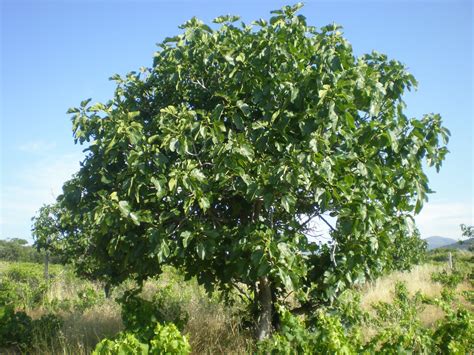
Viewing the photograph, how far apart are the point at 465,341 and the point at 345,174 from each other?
2031 mm

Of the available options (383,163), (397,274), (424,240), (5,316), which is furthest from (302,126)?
(424,240)

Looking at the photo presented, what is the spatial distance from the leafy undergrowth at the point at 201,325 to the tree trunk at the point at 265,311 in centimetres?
18

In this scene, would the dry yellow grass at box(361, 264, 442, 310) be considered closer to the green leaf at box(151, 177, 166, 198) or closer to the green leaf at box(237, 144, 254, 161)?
the green leaf at box(237, 144, 254, 161)

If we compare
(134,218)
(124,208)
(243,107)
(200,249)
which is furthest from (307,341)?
(243,107)

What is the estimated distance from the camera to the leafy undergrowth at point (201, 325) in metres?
3.76

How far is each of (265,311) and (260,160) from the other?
6.36ft

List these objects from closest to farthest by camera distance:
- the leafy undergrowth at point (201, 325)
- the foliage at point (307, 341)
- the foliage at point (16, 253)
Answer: the foliage at point (307, 341), the leafy undergrowth at point (201, 325), the foliage at point (16, 253)

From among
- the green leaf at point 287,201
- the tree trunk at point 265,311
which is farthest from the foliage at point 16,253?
the green leaf at point 287,201

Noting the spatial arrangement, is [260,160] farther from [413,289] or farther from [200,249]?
[413,289]

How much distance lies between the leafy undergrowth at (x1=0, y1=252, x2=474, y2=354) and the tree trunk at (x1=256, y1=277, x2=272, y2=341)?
0.59 feet

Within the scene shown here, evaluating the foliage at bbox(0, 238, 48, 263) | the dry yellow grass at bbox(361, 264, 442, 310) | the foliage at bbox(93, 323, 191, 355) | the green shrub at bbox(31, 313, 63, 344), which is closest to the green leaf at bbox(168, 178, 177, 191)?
the foliage at bbox(93, 323, 191, 355)

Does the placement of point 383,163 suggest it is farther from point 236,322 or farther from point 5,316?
point 5,316

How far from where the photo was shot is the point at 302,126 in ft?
12.4

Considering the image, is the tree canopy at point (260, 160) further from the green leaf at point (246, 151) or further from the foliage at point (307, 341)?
the foliage at point (307, 341)
